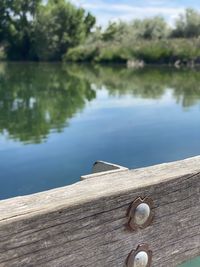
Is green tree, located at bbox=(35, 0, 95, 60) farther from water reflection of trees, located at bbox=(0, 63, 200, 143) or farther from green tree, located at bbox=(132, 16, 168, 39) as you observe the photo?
water reflection of trees, located at bbox=(0, 63, 200, 143)

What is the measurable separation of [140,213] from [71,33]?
48.7 meters

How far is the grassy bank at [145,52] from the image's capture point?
34.2 m

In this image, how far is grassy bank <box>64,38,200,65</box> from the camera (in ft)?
112

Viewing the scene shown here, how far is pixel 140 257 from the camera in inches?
35.2

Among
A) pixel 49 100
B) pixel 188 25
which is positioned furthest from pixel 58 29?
pixel 49 100

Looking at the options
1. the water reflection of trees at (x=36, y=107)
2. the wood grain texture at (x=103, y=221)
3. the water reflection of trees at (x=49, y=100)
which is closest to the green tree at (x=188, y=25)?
the water reflection of trees at (x=49, y=100)

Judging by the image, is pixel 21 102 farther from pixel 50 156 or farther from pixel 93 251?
pixel 93 251

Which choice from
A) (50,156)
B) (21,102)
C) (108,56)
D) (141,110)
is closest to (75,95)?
(21,102)

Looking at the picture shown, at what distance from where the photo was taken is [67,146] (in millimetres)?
6855

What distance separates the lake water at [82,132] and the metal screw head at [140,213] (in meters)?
0.38

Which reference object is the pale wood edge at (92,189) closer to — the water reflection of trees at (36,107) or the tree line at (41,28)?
the water reflection of trees at (36,107)

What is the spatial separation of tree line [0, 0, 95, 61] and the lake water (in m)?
32.3

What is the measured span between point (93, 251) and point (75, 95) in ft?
42.9

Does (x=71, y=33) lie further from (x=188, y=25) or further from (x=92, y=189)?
(x=92, y=189)
